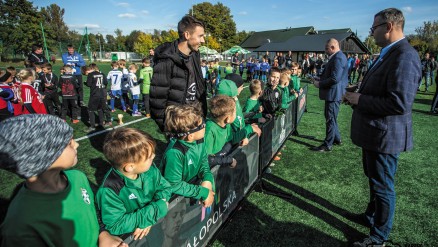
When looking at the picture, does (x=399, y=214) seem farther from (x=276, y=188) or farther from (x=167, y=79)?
(x=167, y=79)

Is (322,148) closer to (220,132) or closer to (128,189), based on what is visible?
(220,132)

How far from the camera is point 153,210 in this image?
174 cm

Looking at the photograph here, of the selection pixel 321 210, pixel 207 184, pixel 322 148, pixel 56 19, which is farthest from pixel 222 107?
pixel 56 19

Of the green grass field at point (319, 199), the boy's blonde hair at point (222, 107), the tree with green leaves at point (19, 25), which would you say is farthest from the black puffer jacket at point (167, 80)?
the tree with green leaves at point (19, 25)

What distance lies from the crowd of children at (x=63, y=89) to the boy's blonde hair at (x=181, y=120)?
5118 mm

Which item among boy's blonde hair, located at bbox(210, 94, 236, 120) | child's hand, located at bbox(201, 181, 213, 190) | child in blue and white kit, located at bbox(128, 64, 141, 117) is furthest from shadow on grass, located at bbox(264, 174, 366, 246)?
child in blue and white kit, located at bbox(128, 64, 141, 117)

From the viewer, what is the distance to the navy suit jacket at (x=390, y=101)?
95.7 inches

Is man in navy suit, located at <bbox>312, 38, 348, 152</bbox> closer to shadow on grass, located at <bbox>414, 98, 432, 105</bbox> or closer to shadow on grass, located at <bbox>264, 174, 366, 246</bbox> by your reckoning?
shadow on grass, located at <bbox>264, 174, 366, 246</bbox>

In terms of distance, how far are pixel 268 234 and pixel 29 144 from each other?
9.53ft

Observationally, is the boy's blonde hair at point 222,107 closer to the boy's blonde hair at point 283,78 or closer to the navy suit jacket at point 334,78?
the navy suit jacket at point 334,78

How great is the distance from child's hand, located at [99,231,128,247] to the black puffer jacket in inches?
66.1

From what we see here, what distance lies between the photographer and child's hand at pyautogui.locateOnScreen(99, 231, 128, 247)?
1.52m

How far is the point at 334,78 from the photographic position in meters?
5.29

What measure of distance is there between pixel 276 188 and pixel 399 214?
181 centimetres
